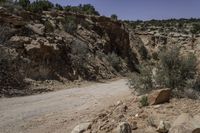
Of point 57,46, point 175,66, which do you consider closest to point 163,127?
point 175,66

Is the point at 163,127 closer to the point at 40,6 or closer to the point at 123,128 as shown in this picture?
the point at 123,128

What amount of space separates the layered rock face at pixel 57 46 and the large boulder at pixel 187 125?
14121 millimetres

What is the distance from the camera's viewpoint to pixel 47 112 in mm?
12055

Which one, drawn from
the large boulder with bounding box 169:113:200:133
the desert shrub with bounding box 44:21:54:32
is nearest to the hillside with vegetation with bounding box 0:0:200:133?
the large boulder with bounding box 169:113:200:133

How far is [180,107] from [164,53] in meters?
3.63

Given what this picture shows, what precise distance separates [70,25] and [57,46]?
7.58 meters

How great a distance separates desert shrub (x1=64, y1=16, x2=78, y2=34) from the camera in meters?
32.9

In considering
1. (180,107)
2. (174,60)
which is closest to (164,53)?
(174,60)

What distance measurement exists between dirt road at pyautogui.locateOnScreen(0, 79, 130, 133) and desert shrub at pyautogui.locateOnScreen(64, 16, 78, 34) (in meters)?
16.9

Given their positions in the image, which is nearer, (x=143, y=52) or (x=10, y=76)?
(x=10, y=76)

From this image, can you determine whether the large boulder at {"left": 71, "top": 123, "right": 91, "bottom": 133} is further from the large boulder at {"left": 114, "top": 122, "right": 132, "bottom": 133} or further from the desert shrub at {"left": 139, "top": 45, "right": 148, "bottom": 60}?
the desert shrub at {"left": 139, "top": 45, "right": 148, "bottom": 60}

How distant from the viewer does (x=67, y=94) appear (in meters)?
17.1

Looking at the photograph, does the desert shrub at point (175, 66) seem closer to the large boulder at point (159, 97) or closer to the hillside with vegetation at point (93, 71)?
the hillside with vegetation at point (93, 71)

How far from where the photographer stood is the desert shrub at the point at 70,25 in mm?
32875
